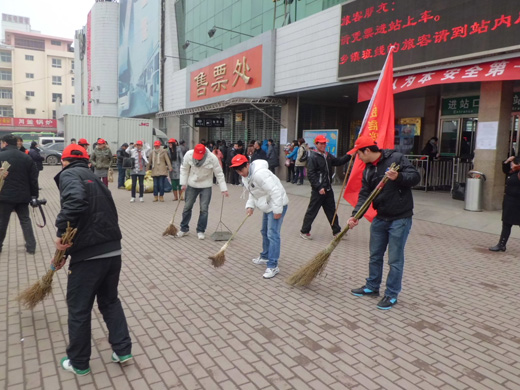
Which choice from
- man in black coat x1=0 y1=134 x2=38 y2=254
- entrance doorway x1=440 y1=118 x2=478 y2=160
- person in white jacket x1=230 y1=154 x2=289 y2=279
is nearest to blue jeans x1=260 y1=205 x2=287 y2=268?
person in white jacket x1=230 y1=154 x2=289 y2=279

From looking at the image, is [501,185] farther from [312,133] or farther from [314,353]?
[314,353]

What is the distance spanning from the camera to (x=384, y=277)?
5.20 meters

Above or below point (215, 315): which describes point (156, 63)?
above

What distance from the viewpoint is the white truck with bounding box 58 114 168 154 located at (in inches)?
811

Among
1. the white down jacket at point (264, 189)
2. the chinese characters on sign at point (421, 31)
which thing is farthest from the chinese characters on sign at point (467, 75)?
the white down jacket at point (264, 189)

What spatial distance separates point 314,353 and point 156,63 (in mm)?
27111

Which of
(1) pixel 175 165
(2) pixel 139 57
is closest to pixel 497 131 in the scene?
(1) pixel 175 165

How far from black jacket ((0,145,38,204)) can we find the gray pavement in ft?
2.95

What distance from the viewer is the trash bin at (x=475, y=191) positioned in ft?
31.1

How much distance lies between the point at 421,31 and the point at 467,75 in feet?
5.52

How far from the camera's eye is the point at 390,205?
13.4 feet

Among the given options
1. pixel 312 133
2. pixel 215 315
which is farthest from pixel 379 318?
pixel 312 133

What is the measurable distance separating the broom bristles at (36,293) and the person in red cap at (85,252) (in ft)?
3.06

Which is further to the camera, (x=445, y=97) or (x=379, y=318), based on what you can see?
(x=445, y=97)
